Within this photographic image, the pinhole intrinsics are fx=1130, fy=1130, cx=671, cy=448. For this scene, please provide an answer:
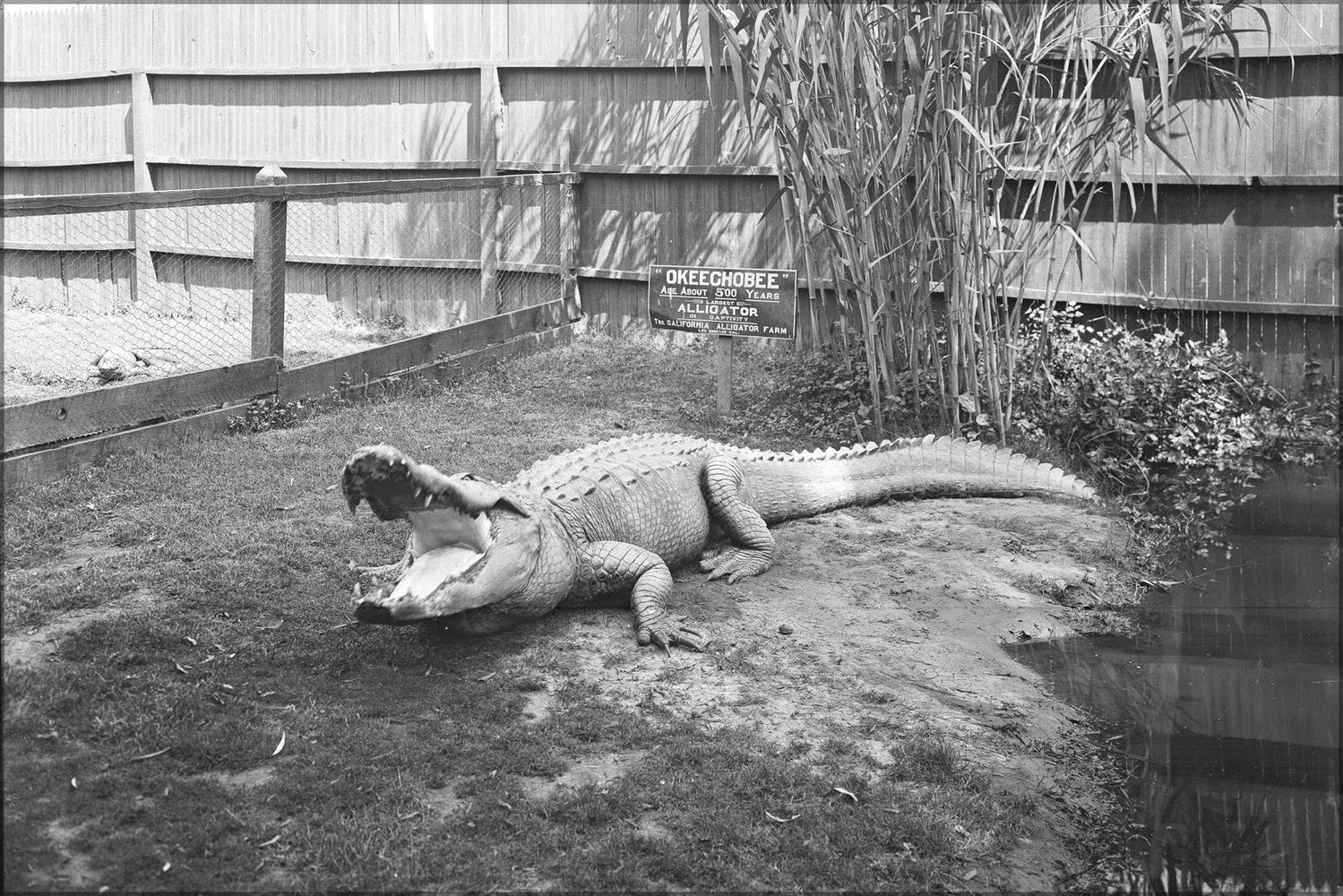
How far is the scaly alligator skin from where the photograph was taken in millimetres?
3490

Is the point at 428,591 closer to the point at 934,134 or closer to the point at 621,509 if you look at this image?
the point at 621,509

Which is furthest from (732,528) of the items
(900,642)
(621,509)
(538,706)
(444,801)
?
(444,801)

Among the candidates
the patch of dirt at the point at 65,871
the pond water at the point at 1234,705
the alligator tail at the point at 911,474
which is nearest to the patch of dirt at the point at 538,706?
the patch of dirt at the point at 65,871

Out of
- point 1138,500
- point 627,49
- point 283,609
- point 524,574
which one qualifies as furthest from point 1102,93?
point 283,609

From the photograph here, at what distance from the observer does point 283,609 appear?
3875 millimetres

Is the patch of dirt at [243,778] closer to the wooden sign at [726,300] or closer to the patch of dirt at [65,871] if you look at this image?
the patch of dirt at [65,871]

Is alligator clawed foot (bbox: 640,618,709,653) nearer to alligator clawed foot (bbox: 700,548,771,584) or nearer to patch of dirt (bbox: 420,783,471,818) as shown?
alligator clawed foot (bbox: 700,548,771,584)

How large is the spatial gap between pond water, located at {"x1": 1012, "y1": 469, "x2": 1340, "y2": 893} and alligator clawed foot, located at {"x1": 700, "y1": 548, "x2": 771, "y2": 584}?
1.14 metres

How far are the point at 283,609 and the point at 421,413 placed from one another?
289cm

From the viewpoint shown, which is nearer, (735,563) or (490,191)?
(735,563)

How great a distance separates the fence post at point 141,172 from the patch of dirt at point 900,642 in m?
7.66

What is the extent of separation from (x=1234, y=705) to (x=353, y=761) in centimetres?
291

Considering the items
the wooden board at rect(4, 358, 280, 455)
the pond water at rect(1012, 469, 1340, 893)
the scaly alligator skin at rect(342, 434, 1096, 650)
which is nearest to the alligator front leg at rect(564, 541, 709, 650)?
the scaly alligator skin at rect(342, 434, 1096, 650)

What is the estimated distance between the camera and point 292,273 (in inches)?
399
